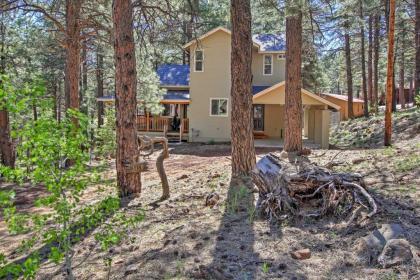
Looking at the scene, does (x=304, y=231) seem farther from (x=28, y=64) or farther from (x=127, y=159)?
(x=28, y=64)

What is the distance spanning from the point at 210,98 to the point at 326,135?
735 cm

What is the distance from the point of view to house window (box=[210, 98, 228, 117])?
844 inches

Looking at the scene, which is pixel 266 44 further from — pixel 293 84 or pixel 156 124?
pixel 293 84

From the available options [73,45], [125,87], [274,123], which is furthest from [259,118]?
[125,87]

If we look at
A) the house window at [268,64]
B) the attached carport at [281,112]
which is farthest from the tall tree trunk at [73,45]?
the house window at [268,64]

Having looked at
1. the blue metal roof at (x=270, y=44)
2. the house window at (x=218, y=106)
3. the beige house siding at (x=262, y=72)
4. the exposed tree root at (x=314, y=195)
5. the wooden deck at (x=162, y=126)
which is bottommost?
the exposed tree root at (x=314, y=195)

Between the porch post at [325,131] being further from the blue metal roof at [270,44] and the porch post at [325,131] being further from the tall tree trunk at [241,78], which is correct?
the tall tree trunk at [241,78]

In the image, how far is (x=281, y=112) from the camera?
22.1m

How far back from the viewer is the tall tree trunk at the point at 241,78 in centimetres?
746

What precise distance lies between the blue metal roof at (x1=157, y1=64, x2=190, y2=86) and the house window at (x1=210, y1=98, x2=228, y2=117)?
279cm

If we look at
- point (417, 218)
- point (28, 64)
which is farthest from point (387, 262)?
point (28, 64)

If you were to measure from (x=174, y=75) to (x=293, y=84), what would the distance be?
14.3 metres

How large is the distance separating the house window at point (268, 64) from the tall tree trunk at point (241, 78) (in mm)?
14406

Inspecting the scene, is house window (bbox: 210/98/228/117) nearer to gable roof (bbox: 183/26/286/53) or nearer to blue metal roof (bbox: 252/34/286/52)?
gable roof (bbox: 183/26/286/53)
